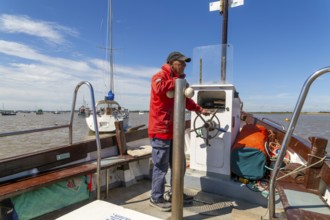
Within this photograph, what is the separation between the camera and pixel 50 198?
2.54 m

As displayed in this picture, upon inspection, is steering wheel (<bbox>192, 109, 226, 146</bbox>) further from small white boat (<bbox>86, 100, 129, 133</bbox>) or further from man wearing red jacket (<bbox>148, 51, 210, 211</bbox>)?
small white boat (<bbox>86, 100, 129, 133</bbox>)

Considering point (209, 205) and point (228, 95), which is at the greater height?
point (228, 95)

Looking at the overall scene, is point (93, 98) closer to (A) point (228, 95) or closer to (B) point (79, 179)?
(B) point (79, 179)

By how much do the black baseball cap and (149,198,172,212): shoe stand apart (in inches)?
64.8

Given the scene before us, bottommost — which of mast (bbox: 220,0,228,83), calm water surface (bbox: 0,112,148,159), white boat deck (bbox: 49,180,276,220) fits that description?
calm water surface (bbox: 0,112,148,159)

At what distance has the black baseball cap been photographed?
2.53 metres

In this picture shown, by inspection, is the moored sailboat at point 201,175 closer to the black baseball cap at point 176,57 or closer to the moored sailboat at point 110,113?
the black baseball cap at point 176,57

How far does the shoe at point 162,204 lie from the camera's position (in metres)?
2.62

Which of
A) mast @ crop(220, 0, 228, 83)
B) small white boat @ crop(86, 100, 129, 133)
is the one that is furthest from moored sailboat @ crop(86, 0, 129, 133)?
mast @ crop(220, 0, 228, 83)

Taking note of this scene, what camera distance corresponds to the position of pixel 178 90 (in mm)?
2109

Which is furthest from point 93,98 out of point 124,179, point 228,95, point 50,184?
point 228,95

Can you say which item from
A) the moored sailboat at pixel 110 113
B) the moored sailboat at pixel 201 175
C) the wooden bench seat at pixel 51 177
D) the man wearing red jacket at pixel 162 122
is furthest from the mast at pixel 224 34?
the moored sailboat at pixel 110 113

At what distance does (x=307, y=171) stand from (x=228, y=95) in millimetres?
1345

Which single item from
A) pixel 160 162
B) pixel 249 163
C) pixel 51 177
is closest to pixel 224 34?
pixel 249 163
